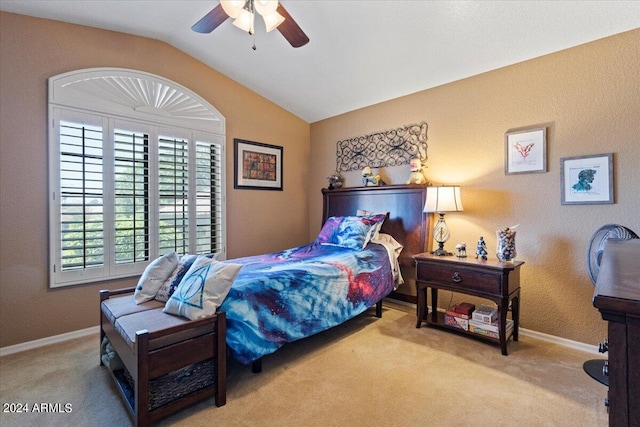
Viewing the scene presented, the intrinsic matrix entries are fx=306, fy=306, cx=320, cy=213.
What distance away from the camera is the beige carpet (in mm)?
1707

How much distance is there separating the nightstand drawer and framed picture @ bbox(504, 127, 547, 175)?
1.05 meters

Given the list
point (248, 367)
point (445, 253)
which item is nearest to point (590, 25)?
point (445, 253)

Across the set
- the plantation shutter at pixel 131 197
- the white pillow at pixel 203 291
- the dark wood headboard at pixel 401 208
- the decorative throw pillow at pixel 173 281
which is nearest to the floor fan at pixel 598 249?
the dark wood headboard at pixel 401 208

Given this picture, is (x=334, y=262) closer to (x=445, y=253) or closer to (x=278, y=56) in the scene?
(x=445, y=253)

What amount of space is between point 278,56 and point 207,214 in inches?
76.1

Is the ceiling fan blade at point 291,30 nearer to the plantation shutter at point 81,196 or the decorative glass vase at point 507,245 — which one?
the plantation shutter at point 81,196

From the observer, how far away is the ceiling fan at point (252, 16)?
1.93 metres

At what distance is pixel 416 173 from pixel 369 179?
631 mm

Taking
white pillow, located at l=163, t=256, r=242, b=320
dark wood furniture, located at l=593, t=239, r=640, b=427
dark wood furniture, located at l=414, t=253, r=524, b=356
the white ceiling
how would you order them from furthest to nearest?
dark wood furniture, located at l=414, t=253, r=524, b=356
the white ceiling
white pillow, located at l=163, t=256, r=242, b=320
dark wood furniture, located at l=593, t=239, r=640, b=427

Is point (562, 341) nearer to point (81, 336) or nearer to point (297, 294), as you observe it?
point (297, 294)

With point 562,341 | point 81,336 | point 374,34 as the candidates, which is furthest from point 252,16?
point 562,341

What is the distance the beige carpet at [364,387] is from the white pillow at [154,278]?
0.60 m

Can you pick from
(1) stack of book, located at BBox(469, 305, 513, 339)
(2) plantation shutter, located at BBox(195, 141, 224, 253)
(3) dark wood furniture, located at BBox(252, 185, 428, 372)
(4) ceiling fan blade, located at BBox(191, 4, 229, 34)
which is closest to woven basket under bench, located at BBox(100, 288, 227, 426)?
(2) plantation shutter, located at BBox(195, 141, 224, 253)

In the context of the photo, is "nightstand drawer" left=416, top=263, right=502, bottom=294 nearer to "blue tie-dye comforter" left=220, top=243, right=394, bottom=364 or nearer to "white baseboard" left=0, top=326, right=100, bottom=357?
"blue tie-dye comforter" left=220, top=243, right=394, bottom=364
